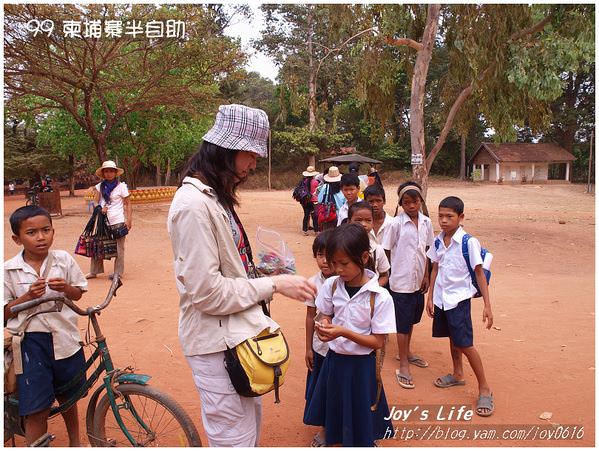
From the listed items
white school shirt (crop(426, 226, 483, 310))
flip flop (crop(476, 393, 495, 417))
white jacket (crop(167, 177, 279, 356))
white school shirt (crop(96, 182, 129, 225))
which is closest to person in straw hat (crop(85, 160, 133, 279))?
white school shirt (crop(96, 182, 129, 225))

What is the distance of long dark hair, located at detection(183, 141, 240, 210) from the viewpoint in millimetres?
1932

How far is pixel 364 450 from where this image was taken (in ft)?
8.29

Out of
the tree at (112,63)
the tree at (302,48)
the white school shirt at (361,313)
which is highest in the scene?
the tree at (302,48)

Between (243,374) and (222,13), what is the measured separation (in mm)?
33415

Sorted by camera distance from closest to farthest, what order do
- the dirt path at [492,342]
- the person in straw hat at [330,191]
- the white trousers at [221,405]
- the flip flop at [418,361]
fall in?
the white trousers at [221,405]
the dirt path at [492,342]
the flip flop at [418,361]
the person in straw hat at [330,191]

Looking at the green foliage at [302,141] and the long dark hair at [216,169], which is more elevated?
the green foliage at [302,141]

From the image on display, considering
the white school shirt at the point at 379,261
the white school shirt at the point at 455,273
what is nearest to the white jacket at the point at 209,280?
the white school shirt at the point at 379,261

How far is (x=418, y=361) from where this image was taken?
427 cm

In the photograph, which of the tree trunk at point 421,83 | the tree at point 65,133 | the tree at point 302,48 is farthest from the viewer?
the tree at point 302,48

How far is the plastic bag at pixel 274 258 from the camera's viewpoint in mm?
2641

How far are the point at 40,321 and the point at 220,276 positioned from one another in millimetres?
1398

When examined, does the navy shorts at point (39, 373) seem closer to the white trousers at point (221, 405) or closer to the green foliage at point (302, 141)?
the white trousers at point (221, 405)

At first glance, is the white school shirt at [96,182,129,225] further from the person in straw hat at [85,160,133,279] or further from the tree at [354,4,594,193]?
the tree at [354,4,594,193]

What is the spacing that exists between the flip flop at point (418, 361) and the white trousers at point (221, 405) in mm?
2585
